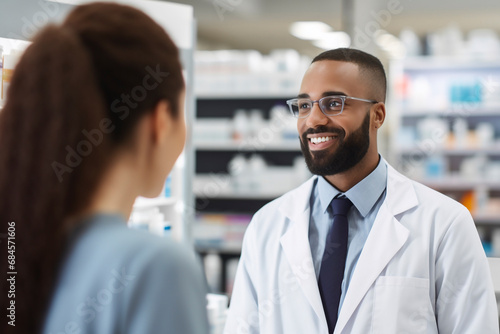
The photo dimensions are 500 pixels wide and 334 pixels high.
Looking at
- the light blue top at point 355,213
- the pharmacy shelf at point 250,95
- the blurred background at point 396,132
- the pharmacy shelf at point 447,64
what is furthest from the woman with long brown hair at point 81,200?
the pharmacy shelf at point 447,64

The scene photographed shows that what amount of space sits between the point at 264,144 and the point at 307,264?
13.9 ft

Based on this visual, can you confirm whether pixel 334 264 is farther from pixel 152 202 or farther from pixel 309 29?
pixel 309 29

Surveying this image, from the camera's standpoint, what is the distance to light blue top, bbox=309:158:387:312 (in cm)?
162

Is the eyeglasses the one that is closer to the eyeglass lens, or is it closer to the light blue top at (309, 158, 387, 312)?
the eyeglass lens

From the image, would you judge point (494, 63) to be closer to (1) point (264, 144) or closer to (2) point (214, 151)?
(1) point (264, 144)

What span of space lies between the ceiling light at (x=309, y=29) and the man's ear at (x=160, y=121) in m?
8.21

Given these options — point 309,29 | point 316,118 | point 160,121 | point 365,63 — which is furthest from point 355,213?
point 309,29

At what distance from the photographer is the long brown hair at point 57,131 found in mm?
636

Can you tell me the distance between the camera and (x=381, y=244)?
1551mm

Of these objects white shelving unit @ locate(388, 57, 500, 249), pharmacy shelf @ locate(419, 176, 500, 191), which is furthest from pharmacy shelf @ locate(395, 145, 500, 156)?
pharmacy shelf @ locate(419, 176, 500, 191)

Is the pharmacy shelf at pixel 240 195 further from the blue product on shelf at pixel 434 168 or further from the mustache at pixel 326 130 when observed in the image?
the mustache at pixel 326 130

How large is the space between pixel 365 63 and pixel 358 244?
1.78ft

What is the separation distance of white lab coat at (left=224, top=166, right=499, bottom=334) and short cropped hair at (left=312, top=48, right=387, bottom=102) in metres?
0.27

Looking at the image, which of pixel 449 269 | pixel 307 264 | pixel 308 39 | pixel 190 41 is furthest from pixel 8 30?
pixel 308 39
